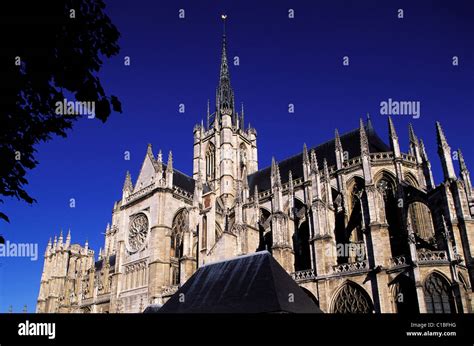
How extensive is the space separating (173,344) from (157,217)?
2320cm

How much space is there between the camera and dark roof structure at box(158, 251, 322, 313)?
1159 cm

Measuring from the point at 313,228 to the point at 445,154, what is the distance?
7.82 m

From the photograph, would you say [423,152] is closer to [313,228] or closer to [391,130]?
[391,130]

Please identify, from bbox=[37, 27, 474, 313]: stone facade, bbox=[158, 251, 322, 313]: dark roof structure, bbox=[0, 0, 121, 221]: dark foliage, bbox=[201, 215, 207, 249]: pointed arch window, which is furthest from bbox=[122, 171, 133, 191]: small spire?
bbox=[0, 0, 121, 221]: dark foliage

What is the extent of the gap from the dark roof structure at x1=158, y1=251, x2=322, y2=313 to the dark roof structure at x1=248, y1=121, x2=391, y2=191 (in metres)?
16.2

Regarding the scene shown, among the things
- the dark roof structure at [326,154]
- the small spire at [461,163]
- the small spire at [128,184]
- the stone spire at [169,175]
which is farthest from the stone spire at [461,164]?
the small spire at [128,184]

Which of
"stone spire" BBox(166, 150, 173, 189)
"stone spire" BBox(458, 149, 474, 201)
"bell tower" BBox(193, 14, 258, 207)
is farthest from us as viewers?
"bell tower" BBox(193, 14, 258, 207)

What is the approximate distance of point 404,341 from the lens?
6.84 meters

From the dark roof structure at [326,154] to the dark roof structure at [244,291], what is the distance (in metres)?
16.2

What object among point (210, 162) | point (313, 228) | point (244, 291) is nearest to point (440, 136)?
point (313, 228)

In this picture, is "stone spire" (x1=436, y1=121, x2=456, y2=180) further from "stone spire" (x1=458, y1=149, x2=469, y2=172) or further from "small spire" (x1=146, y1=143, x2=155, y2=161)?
"small spire" (x1=146, y1=143, x2=155, y2=161)

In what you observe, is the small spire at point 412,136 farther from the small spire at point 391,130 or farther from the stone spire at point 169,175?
the stone spire at point 169,175

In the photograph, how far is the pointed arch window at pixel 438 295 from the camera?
55.0 ft

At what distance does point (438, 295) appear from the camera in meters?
17.0
